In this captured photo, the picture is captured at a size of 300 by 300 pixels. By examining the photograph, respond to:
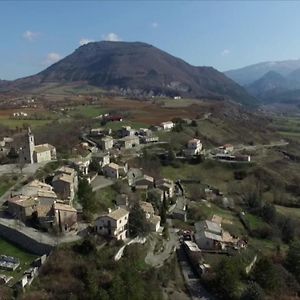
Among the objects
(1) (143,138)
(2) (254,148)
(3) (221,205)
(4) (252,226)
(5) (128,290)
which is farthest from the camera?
(2) (254,148)

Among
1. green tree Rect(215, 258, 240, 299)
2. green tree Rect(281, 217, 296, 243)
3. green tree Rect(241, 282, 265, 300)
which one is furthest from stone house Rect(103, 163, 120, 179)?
green tree Rect(241, 282, 265, 300)

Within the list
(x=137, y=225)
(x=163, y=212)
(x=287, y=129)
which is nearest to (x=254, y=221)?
(x=163, y=212)

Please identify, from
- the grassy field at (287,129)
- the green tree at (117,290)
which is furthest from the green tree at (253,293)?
the grassy field at (287,129)

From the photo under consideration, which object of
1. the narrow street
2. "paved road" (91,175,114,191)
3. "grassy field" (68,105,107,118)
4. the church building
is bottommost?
the narrow street

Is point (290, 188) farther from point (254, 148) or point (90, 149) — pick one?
point (90, 149)

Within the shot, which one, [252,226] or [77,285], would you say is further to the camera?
[252,226]

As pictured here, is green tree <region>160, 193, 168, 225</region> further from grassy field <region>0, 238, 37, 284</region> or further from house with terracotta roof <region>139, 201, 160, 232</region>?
grassy field <region>0, 238, 37, 284</region>

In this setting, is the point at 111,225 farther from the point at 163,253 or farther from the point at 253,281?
the point at 253,281

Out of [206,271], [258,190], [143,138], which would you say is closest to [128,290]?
[206,271]
